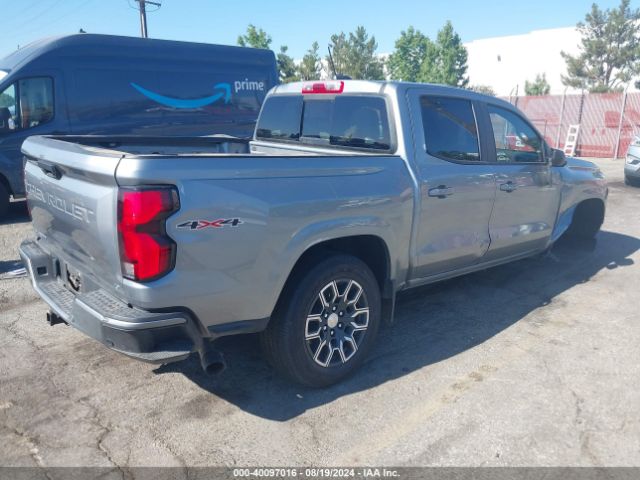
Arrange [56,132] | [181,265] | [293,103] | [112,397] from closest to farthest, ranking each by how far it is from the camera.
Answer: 1. [181,265]
2. [112,397]
3. [293,103]
4. [56,132]

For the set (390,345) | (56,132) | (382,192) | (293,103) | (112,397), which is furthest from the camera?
(56,132)

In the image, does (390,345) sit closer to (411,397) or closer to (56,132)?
(411,397)

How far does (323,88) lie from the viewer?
14.7 ft

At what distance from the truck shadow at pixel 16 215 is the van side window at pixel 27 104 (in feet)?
4.51

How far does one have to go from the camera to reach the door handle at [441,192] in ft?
13.0

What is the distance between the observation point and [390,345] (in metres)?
4.20

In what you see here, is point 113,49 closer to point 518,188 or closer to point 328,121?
point 328,121

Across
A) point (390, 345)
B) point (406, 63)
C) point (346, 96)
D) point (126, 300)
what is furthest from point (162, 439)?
point (406, 63)

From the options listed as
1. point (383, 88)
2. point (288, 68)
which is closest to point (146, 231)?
point (383, 88)

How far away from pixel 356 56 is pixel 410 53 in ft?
50.4

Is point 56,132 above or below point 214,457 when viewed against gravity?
above

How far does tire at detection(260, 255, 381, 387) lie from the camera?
129 inches

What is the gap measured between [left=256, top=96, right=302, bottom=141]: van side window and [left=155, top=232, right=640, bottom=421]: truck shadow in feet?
6.12

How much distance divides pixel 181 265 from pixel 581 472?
7.63 ft
